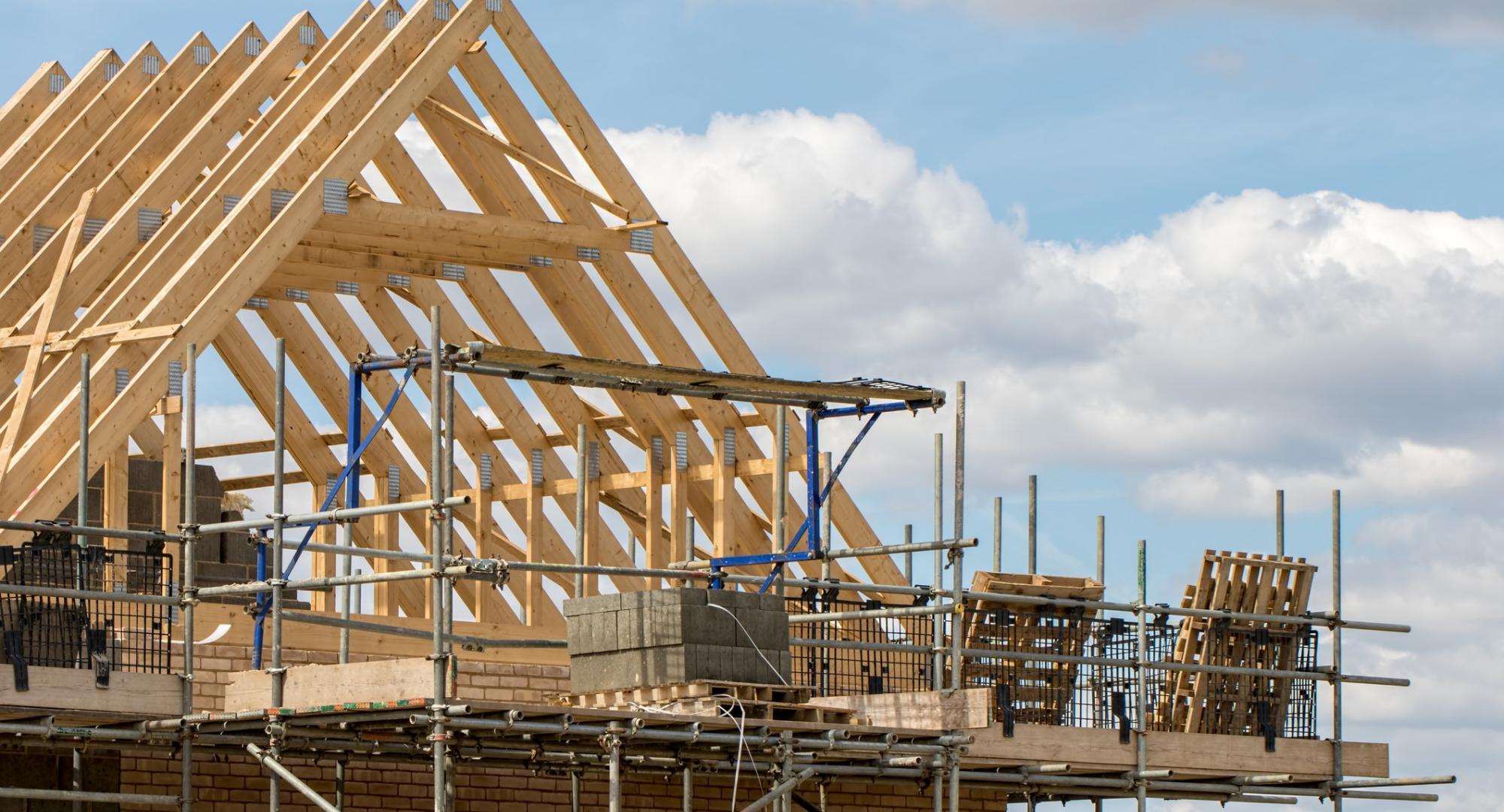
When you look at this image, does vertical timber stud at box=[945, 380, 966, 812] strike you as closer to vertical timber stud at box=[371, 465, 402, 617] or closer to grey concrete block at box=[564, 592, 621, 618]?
grey concrete block at box=[564, 592, 621, 618]

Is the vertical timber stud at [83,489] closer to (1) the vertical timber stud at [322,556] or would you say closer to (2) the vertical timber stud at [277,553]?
(2) the vertical timber stud at [277,553]

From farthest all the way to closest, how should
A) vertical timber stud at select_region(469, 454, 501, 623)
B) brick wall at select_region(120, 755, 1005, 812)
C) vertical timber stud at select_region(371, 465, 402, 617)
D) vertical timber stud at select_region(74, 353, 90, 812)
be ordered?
vertical timber stud at select_region(371, 465, 402, 617) → vertical timber stud at select_region(469, 454, 501, 623) → brick wall at select_region(120, 755, 1005, 812) → vertical timber stud at select_region(74, 353, 90, 812)

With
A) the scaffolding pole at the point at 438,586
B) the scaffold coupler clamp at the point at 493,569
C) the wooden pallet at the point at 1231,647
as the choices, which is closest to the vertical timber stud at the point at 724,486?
the wooden pallet at the point at 1231,647

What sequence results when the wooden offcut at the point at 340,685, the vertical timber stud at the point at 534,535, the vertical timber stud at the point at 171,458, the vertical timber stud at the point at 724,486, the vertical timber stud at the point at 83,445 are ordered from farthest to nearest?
the vertical timber stud at the point at 534,535, the vertical timber stud at the point at 724,486, the vertical timber stud at the point at 171,458, the vertical timber stud at the point at 83,445, the wooden offcut at the point at 340,685

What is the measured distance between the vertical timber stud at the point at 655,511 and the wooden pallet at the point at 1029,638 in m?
4.68

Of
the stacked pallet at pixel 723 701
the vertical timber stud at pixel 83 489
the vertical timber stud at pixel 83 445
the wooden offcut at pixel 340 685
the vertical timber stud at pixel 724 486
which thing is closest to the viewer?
the wooden offcut at pixel 340 685

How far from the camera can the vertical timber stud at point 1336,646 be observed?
803 inches

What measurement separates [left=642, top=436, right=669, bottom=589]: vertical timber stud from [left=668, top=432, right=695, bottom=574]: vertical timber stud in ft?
0.41

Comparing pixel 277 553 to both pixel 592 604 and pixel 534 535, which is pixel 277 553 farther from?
pixel 534 535

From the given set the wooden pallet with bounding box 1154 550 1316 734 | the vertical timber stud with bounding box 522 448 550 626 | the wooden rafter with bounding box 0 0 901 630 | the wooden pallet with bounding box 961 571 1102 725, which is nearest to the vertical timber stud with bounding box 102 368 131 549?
the wooden rafter with bounding box 0 0 901 630

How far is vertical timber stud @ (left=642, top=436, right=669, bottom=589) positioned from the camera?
2327cm

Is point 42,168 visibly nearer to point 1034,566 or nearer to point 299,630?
point 299,630

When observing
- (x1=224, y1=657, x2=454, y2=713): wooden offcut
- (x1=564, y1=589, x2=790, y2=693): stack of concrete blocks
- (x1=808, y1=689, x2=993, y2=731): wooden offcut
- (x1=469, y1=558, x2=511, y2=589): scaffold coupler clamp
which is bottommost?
(x1=808, y1=689, x2=993, y2=731): wooden offcut

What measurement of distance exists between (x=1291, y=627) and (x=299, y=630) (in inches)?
316
